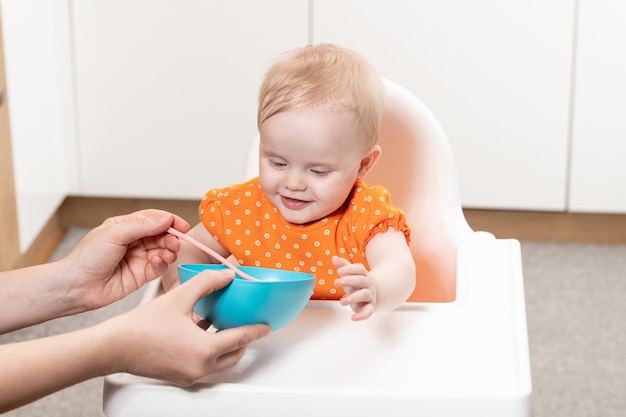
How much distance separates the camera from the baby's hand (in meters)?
0.85

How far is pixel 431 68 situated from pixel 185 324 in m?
1.50

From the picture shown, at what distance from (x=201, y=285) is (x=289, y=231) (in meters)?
0.31

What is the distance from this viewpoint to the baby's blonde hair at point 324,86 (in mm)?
1033

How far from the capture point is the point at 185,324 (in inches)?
32.4

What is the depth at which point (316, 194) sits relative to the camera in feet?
3.52

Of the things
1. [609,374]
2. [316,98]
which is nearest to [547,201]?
[609,374]

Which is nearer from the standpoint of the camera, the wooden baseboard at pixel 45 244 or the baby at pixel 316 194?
the baby at pixel 316 194

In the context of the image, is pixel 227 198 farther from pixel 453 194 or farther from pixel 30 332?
pixel 30 332

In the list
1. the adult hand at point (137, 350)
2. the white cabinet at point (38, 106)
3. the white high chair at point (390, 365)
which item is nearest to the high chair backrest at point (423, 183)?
the white high chair at point (390, 365)

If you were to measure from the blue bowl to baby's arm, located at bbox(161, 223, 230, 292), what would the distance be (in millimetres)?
185

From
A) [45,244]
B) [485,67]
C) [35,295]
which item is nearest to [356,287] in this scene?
[35,295]

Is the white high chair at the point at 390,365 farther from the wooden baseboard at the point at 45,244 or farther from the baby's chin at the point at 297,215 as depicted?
the wooden baseboard at the point at 45,244

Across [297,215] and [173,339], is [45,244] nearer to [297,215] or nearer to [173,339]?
[297,215]

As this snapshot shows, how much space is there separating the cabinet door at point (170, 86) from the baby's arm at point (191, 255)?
112 centimetres
